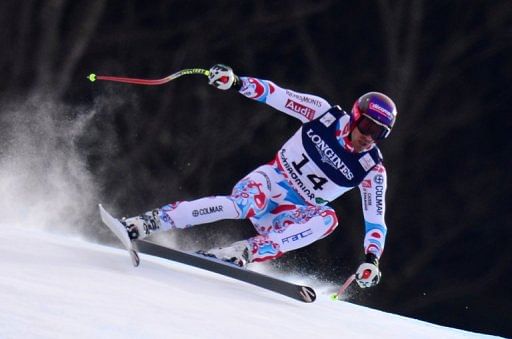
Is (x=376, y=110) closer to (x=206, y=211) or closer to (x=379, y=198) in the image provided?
(x=379, y=198)

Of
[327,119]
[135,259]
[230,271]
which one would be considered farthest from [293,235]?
[135,259]

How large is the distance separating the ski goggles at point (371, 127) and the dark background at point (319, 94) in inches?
121

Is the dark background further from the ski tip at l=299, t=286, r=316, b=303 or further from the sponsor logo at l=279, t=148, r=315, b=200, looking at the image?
the ski tip at l=299, t=286, r=316, b=303

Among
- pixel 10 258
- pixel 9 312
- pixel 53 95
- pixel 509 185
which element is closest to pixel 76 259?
pixel 10 258

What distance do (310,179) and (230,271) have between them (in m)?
0.97

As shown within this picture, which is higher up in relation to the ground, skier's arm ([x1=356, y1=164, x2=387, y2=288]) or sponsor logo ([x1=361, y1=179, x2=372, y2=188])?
sponsor logo ([x1=361, y1=179, x2=372, y2=188])

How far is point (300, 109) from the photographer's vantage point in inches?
216

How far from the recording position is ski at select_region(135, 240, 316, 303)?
15.3ft

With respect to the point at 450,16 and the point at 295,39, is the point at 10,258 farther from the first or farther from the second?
the point at 450,16

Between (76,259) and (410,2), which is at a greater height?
(76,259)

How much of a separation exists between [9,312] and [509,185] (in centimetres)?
649

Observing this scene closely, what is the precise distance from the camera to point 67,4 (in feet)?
27.9

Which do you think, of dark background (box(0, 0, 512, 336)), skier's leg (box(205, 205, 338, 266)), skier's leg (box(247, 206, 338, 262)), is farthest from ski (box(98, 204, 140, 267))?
→ dark background (box(0, 0, 512, 336))

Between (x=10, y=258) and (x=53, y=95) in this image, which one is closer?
(x=10, y=258)
